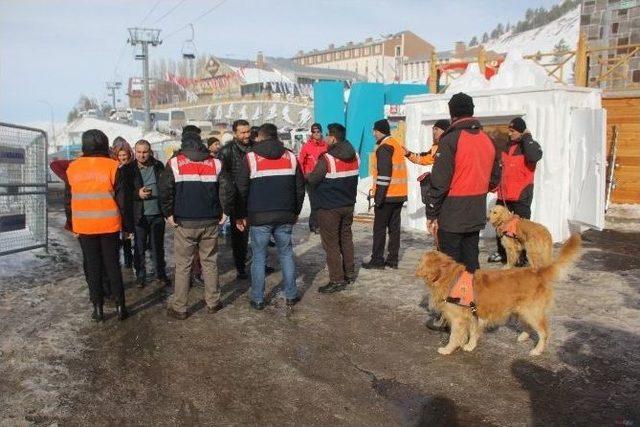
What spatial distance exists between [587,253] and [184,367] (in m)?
6.66

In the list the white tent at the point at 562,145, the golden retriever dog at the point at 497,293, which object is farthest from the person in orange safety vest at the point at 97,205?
the white tent at the point at 562,145

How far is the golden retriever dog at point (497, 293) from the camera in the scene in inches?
166

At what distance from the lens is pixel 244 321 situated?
17.3 ft

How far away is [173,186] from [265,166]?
0.95 meters

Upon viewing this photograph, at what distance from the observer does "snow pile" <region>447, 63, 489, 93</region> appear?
9.74m

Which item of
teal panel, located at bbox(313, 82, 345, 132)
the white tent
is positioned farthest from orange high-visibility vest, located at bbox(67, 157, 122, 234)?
teal panel, located at bbox(313, 82, 345, 132)

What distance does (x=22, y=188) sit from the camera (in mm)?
7676

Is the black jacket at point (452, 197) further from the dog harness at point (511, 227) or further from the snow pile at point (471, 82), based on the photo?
the snow pile at point (471, 82)

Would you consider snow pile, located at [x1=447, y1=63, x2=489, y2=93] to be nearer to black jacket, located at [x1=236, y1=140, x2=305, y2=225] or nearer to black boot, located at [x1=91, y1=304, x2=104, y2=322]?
black jacket, located at [x1=236, y1=140, x2=305, y2=225]

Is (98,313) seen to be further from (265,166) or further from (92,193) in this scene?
(265,166)

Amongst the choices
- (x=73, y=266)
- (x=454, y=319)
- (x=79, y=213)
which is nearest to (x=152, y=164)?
(x=79, y=213)

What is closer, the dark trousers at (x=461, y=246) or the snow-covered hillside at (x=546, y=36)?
the dark trousers at (x=461, y=246)

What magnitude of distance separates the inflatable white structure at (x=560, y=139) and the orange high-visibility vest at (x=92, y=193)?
6.51 metres

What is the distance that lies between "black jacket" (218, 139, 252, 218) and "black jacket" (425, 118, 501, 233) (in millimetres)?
2029
